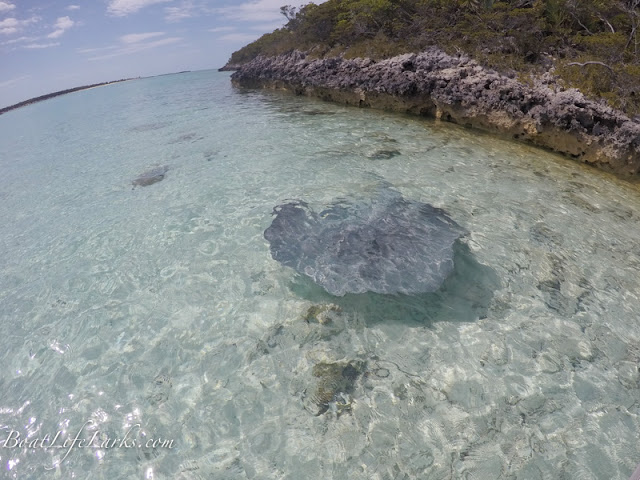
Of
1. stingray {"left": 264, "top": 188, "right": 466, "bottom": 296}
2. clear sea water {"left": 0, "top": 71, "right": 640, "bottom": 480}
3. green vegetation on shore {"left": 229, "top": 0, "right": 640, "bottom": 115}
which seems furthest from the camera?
green vegetation on shore {"left": 229, "top": 0, "right": 640, "bottom": 115}

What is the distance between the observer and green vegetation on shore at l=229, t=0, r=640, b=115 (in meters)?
10.3

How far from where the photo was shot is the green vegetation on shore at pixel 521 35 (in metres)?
10.3

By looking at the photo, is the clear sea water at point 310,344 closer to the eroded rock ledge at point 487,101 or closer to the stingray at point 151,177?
the stingray at point 151,177

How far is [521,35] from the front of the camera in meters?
13.0

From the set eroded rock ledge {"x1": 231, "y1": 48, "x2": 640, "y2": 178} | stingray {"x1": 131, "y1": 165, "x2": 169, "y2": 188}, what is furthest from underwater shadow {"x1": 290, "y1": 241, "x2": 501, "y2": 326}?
eroded rock ledge {"x1": 231, "y1": 48, "x2": 640, "y2": 178}

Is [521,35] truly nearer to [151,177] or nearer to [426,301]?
[426,301]

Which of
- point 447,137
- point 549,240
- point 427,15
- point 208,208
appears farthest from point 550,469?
point 427,15

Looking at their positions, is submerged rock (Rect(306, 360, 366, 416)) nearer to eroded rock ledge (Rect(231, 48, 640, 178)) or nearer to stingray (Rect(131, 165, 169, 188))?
stingray (Rect(131, 165, 169, 188))

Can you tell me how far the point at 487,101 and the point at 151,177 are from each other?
12434mm

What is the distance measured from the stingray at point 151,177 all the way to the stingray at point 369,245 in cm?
520

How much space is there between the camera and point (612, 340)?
163 inches

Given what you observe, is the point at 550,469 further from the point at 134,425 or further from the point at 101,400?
the point at 101,400

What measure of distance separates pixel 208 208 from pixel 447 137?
29.4 ft

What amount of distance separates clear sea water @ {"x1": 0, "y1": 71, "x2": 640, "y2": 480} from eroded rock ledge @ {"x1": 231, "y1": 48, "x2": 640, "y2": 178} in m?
1.61
